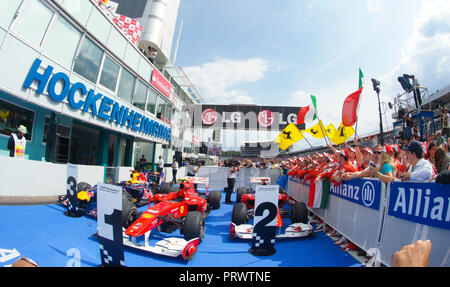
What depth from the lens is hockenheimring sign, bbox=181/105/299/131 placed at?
16.9 m

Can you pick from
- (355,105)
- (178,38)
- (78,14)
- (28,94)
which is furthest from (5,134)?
(178,38)

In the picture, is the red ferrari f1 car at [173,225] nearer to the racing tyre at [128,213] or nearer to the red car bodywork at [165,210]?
the red car bodywork at [165,210]

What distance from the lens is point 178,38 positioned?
87.0ft

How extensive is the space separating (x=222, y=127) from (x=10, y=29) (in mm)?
12817

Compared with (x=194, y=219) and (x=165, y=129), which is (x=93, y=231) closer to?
(x=194, y=219)

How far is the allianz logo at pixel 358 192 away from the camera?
136 inches

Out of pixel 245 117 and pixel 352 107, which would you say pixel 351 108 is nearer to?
pixel 352 107

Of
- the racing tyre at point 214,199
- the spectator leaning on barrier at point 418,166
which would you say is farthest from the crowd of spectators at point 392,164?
the racing tyre at point 214,199

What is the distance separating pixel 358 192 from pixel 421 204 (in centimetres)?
126

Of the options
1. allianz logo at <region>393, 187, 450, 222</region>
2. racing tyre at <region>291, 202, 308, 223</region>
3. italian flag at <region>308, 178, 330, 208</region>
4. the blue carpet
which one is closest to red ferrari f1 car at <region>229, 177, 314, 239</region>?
racing tyre at <region>291, 202, 308, 223</region>

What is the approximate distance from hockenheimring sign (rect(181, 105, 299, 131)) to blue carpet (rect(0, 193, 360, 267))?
12.6 meters

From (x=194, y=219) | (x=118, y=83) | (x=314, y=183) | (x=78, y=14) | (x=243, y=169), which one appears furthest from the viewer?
(x=243, y=169)

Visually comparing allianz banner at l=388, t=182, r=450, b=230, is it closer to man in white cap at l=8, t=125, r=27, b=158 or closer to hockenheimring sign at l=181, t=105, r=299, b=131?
man in white cap at l=8, t=125, r=27, b=158

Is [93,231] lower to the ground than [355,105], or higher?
lower
